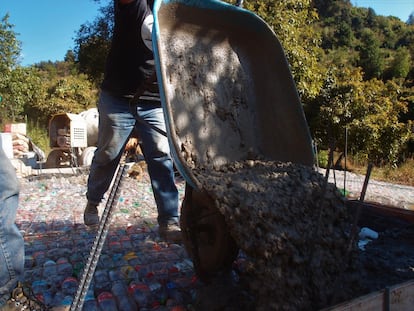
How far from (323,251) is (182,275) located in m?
0.92

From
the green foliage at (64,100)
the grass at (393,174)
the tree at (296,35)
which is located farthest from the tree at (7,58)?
the grass at (393,174)

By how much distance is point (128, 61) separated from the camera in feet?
8.06

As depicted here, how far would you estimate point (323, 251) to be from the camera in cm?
173

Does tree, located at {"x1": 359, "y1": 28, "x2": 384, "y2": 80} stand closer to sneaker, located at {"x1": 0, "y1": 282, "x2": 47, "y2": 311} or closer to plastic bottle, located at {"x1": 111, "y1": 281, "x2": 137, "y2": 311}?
plastic bottle, located at {"x1": 111, "y1": 281, "x2": 137, "y2": 311}

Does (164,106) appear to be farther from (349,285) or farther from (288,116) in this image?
(349,285)

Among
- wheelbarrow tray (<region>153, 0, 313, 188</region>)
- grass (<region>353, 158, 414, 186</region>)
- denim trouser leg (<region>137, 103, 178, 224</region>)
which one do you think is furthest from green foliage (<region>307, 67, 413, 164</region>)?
denim trouser leg (<region>137, 103, 178, 224</region>)

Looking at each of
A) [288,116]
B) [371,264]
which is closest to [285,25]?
[288,116]

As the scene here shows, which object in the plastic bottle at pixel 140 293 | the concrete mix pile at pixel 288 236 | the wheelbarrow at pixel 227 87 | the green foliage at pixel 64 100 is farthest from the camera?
the green foliage at pixel 64 100

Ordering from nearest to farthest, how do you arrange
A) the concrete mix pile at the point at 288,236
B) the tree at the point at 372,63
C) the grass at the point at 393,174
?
the concrete mix pile at the point at 288,236
the grass at the point at 393,174
the tree at the point at 372,63

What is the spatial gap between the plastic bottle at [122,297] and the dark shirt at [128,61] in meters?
1.13

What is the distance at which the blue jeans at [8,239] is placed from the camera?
5.70ft

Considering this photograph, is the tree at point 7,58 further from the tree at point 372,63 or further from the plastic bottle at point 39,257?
the tree at point 372,63

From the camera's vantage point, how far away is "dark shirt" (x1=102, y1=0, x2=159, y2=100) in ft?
7.85

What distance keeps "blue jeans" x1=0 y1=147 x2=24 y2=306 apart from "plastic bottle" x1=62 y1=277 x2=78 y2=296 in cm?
33
